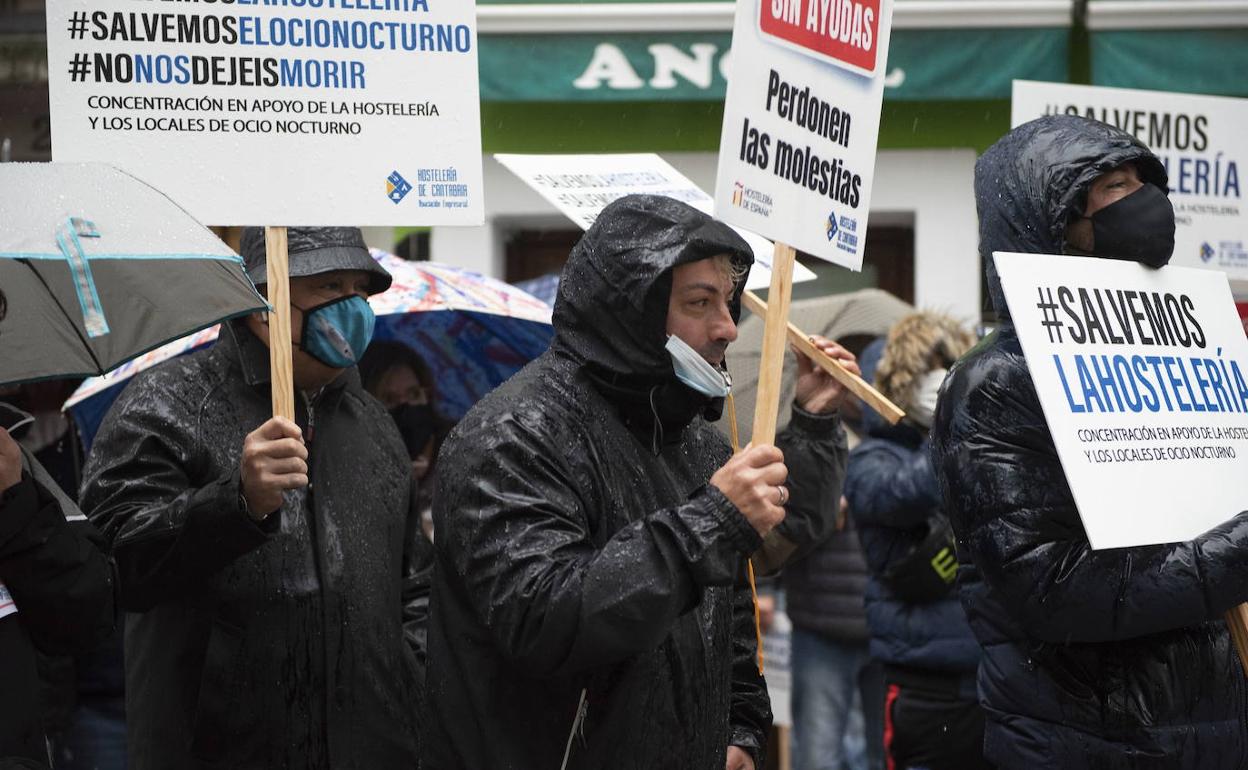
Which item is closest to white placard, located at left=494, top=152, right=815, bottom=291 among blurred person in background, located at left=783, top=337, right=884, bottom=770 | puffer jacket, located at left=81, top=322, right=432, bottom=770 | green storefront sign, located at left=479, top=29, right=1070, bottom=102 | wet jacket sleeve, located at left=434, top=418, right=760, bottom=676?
puffer jacket, located at left=81, top=322, right=432, bottom=770

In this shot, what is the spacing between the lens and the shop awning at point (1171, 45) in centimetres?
792

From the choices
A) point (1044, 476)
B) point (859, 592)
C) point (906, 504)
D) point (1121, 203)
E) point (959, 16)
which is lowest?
point (859, 592)

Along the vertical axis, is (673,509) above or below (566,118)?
below

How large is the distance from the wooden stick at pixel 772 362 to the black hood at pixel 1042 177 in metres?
0.66

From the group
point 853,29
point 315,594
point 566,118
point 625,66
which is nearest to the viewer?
point 853,29

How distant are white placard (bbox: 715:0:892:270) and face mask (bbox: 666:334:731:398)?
24 centimetres

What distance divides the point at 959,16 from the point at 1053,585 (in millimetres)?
5410

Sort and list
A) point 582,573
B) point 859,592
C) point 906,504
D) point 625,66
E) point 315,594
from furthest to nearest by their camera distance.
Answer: point 625,66
point 859,592
point 906,504
point 315,594
point 582,573

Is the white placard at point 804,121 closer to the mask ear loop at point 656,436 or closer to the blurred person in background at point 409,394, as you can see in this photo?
the mask ear loop at point 656,436

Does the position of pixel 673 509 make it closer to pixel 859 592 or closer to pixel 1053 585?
pixel 1053 585

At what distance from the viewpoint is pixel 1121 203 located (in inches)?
138

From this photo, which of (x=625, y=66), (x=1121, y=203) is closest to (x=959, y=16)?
(x=625, y=66)

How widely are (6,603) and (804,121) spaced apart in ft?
5.66

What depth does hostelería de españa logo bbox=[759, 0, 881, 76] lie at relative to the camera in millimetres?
3168
